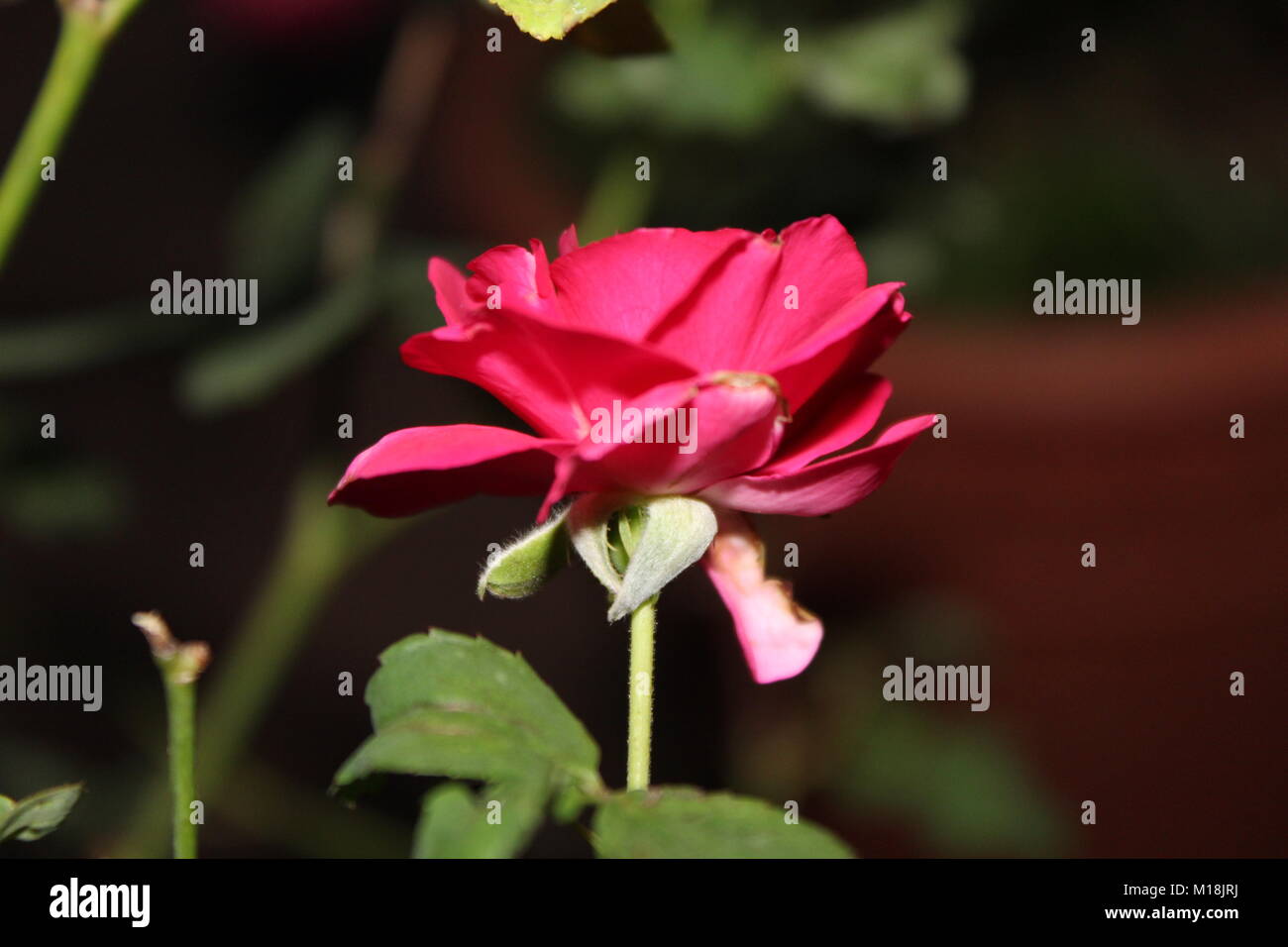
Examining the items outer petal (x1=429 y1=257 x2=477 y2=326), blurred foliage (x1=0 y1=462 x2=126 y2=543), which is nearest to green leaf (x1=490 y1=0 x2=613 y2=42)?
outer petal (x1=429 y1=257 x2=477 y2=326)

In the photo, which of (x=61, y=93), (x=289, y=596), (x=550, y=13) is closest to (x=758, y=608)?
(x=550, y=13)

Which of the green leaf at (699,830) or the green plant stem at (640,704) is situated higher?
the green plant stem at (640,704)

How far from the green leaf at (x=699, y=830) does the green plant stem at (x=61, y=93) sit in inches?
10.0

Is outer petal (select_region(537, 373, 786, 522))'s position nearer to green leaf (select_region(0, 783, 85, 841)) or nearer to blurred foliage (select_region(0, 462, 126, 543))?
green leaf (select_region(0, 783, 85, 841))

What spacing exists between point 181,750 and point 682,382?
0.40 feet

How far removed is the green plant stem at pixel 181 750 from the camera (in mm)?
255

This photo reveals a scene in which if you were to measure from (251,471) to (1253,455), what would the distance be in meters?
0.90

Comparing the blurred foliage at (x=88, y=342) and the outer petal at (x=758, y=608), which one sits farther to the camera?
the blurred foliage at (x=88, y=342)

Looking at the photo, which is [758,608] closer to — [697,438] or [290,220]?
[697,438]

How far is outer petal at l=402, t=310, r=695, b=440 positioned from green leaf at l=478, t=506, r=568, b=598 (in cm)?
2

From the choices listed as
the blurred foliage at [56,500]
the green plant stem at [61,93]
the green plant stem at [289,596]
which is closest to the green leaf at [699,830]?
the green plant stem at [61,93]

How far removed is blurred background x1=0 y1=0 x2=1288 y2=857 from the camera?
A: 72 centimetres

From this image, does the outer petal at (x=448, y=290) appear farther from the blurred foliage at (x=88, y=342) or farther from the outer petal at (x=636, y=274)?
the blurred foliage at (x=88, y=342)

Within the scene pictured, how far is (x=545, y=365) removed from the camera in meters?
0.26
